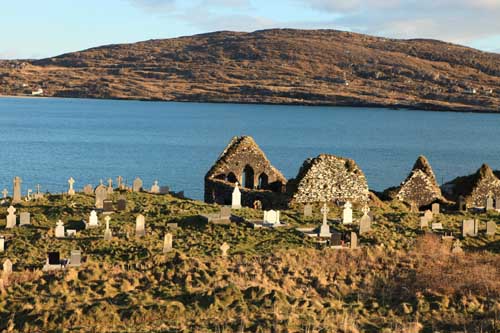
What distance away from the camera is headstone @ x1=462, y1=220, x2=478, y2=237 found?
29.4 m

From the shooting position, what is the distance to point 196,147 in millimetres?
113375

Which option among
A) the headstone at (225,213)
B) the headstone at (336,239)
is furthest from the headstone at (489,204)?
the headstone at (225,213)

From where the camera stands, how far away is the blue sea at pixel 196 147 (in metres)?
77.7

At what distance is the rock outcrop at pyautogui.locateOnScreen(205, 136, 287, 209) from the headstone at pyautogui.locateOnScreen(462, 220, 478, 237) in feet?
38.2

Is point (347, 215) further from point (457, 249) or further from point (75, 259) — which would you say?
point (75, 259)

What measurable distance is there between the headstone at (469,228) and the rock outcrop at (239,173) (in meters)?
11.6

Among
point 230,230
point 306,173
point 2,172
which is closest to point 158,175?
point 2,172

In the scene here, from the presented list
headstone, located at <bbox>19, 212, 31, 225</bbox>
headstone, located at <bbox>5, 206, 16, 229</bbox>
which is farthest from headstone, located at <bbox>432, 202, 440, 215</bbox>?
headstone, located at <bbox>5, 206, 16, 229</bbox>

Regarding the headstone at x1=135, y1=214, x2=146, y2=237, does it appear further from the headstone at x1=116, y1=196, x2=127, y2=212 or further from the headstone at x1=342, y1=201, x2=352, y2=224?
the headstone at x1=342, y1=201, x2=352, y2=224

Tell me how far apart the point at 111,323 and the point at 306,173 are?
1869 cm

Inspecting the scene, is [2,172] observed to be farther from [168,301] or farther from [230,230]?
[168,301]

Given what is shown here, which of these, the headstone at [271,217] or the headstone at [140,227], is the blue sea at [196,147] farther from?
the headstone at [140,227]

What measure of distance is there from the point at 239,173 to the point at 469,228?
14065mm

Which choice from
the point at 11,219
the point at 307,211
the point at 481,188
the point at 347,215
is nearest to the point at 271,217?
the point at 307,211
